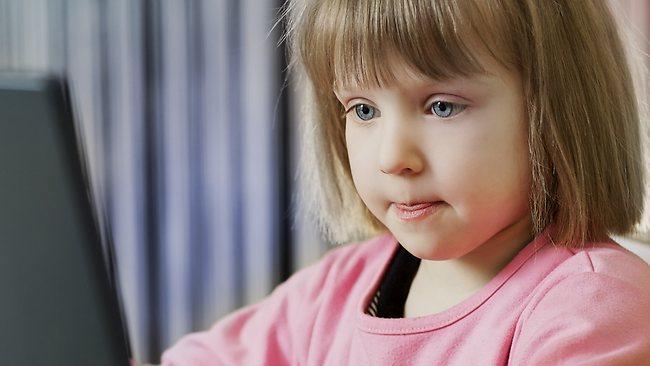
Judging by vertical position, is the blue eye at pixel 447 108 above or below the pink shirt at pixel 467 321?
above

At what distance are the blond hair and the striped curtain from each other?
80cm

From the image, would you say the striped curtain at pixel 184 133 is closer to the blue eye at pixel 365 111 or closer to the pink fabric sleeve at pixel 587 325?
the blue eye at pixel 365 111

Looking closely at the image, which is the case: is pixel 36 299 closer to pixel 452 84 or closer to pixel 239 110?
pixel 452 84

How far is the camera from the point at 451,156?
82 cm

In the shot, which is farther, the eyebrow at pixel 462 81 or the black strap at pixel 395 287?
the black strap at pixel 395 287

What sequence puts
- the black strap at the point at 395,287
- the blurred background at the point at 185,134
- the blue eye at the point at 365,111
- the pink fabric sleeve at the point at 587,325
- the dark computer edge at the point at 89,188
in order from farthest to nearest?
the blurred background at the point at 185,134
the black strap at the point at 395,287
the blue eye at the point at 365,111
the pink fabric sleeve at the point at 587,325
the dark computer edge at the point at 89,188

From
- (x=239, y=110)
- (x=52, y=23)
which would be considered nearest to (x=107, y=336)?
(x=239, y=110)

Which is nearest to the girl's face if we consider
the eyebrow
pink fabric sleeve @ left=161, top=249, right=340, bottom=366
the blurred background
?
the eyebrow

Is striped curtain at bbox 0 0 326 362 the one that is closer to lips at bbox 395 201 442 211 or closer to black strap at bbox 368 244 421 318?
black strap at bbox 368 244 421 318

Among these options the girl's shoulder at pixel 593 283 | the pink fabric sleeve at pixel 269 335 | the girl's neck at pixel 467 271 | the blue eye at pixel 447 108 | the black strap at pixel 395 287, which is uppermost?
the blue eye at pixel 447 108

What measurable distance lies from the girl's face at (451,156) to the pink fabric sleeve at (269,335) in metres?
0.28

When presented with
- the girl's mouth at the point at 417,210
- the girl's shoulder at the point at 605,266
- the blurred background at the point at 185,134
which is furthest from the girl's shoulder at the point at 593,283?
the blurred background at the point at 185,134

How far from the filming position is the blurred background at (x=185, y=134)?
1733 millimetres

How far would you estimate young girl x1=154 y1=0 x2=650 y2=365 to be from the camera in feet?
2.62
